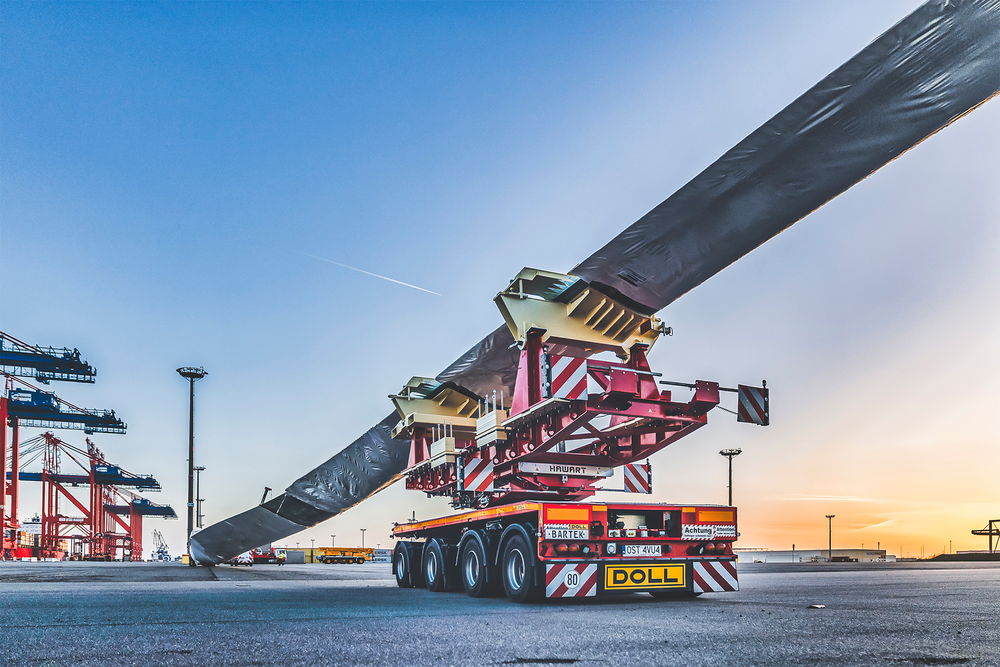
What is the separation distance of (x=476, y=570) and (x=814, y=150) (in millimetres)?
6053

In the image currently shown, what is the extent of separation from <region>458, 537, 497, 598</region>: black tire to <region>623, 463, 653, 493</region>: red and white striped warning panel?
245cm

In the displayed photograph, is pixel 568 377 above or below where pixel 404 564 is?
above

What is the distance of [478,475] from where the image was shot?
498 inches

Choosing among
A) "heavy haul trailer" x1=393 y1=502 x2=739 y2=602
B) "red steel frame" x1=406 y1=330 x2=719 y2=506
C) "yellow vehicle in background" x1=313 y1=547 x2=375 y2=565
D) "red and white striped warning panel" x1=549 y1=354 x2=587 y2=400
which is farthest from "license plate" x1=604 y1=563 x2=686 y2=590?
"yellow vehicle in background" x1=313 y1=547 x2=375 y2=565

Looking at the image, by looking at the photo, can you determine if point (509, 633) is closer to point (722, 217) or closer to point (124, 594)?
point (722, 217)

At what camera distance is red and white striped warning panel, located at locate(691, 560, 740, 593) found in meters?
9.78

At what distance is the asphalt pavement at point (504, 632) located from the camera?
4.70m

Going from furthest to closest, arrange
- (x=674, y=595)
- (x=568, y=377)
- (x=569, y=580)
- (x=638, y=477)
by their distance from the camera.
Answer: (x=638, y=477), (x=674, y=595), (x=568, y=377), (x=569, y=580)

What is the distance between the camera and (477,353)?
41.9 feet

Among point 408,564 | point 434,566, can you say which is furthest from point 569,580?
point 408,564

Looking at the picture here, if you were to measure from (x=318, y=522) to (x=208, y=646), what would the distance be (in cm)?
1344

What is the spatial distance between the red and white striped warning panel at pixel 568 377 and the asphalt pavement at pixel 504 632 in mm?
2287

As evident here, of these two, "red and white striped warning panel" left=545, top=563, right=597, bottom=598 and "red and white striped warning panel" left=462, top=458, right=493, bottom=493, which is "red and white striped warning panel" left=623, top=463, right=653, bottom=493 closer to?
"red and white striped warning panel" left=462, top=458, right=493, bottom=493

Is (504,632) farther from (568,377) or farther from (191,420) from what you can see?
(191,420)
